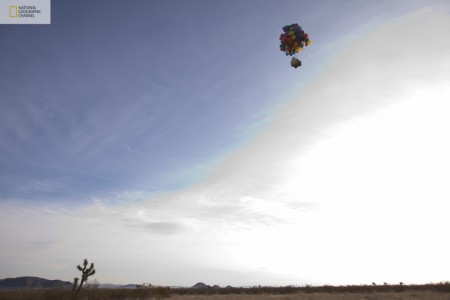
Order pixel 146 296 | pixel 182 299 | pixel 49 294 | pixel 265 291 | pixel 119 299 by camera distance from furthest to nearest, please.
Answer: pixel 265 291
pixel 182 299
pixel 146 296
pixel 119 299
pixel 49 294

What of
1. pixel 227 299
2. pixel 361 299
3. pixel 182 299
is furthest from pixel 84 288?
pixel 361 299

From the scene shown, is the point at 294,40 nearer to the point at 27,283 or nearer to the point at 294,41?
the point at 294,41

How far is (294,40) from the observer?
2141 cm

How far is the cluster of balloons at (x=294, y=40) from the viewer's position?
21406 millimetres

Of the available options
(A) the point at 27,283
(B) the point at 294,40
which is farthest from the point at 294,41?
(A) the point at 27,283

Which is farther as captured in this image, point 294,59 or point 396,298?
point 396,298

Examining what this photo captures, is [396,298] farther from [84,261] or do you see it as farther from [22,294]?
[22,294]

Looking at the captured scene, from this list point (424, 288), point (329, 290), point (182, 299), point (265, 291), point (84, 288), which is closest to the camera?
point (84, 288)

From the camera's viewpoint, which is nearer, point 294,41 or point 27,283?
point 294,41

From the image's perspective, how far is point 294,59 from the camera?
2142 cm

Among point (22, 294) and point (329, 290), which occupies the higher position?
point (22, 294)

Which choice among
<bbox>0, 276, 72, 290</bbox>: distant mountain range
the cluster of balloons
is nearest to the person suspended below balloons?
the cluster of balloons

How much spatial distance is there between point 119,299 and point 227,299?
31.4 ft

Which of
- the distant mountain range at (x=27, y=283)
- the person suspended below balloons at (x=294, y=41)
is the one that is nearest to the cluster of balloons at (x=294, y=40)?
the person suspended below balloons at (x=294, y=41)
